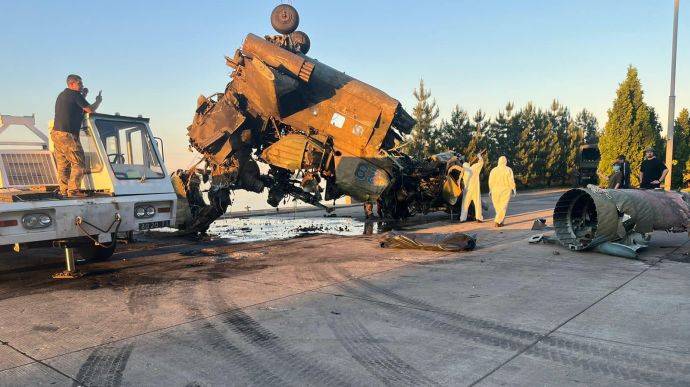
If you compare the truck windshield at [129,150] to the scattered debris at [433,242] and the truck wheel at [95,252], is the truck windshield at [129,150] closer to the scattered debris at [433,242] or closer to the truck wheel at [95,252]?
the truck wheel at [95,252]

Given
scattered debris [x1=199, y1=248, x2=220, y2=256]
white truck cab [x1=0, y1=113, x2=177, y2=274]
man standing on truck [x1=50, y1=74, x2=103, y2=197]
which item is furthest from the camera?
scattered debris [x1=199, y1=248, x2=220, y2=256]

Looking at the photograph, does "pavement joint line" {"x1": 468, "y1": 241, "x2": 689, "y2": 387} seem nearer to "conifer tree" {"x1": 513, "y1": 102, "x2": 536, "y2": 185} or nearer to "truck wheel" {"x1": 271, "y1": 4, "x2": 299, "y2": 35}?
"truck wheel" {"x1": 271, "y1": 4, "x2": 299, "y2": 35}

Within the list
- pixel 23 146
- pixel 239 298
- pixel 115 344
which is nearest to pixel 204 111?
pixel 23 146

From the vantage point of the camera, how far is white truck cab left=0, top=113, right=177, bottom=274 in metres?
6.04

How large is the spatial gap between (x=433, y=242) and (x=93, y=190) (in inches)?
224

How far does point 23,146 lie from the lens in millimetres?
7496

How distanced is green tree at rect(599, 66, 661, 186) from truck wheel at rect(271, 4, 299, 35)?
18.5 meters

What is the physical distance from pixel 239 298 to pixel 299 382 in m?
2.38

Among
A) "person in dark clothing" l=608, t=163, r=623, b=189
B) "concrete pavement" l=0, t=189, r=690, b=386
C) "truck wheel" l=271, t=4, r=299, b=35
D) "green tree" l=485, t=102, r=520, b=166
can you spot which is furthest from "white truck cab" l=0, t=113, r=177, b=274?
"green tree" l=485, t=102, r=520, b=166

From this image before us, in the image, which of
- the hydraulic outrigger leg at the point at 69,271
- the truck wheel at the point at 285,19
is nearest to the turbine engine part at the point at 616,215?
the hydraulic outrigger leg at the point at 69,271

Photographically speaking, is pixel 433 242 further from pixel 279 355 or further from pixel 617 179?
pixel 617 179

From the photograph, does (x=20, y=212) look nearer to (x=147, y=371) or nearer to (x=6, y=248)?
(x=6, y=248)

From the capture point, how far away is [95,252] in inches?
314

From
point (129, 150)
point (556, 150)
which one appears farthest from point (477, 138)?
point (129, 150)
